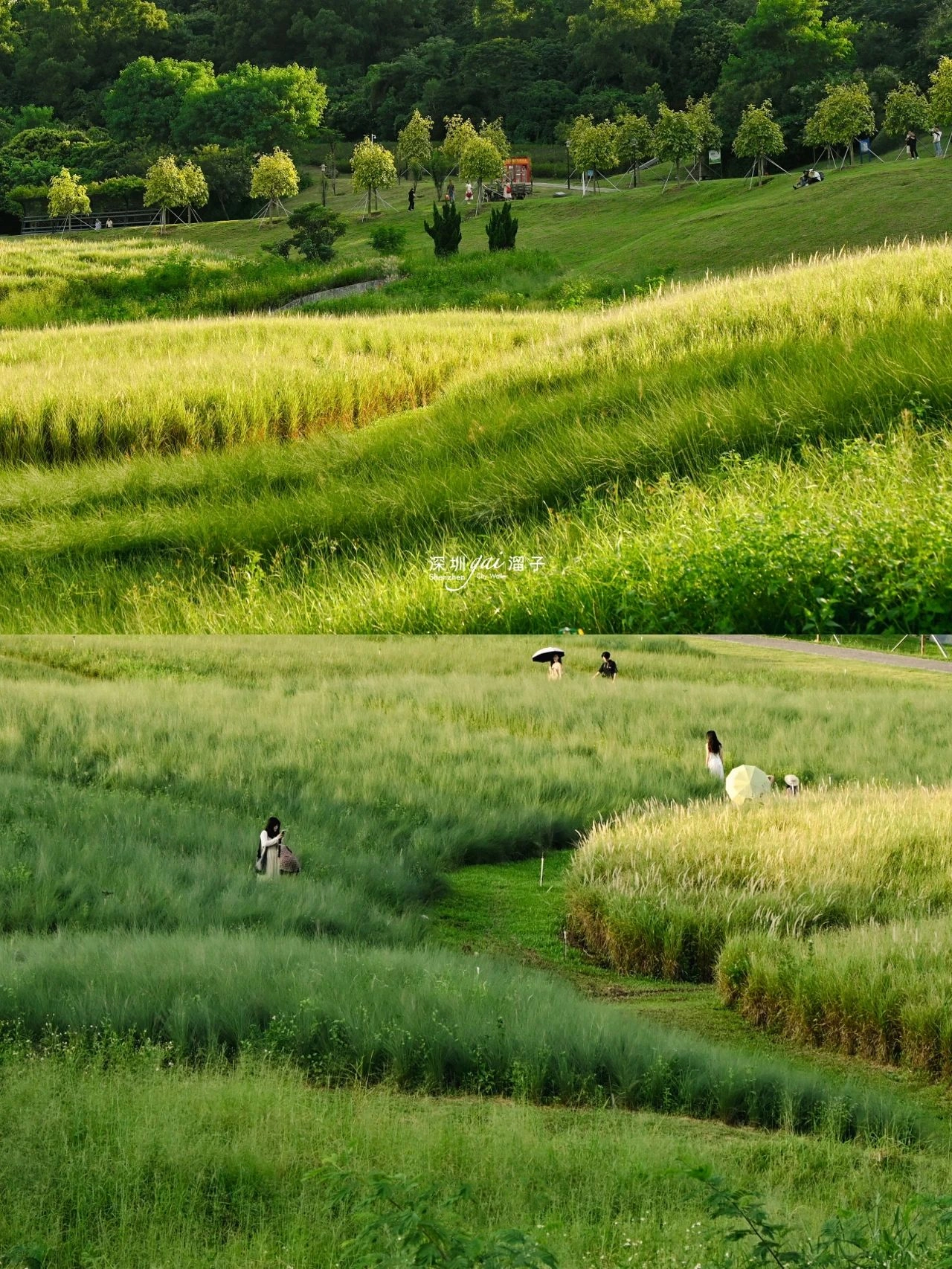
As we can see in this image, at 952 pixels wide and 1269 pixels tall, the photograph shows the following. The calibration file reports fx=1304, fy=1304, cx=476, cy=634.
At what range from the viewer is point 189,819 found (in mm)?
11539

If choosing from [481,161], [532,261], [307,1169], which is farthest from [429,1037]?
[481,161]

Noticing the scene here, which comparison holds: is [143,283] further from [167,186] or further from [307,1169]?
[307,1169]

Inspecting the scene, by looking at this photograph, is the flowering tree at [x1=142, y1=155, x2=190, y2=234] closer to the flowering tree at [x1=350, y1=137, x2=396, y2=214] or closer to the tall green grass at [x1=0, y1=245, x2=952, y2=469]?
the flowering tree at [x1=350, y1=137, x2=396, y2=214]

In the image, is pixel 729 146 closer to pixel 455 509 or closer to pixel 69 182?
pixel 69 182

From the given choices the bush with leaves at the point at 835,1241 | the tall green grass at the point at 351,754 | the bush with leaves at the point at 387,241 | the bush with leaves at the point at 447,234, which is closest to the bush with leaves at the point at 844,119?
the bush with leaves at the point at 387,241

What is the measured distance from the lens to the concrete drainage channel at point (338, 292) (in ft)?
133

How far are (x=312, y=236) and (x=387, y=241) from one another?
3244 millimetres

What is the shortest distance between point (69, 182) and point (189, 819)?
74.8m

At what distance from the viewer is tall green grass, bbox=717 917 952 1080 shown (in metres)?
7.98

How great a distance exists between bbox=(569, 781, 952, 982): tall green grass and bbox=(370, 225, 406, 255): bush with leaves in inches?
1830

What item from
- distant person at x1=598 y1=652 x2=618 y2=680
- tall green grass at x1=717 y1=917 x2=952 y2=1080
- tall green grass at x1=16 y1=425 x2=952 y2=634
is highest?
tall green grass at x1=16 y1=425 x2=952 y2=634

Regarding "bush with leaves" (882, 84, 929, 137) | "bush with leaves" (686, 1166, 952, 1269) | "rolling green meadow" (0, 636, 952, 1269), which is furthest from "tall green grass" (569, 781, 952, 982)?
"bush with leaves" (882, 84, 929, 137)

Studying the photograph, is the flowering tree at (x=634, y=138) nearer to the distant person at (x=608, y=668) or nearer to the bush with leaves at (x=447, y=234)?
the bush with leaves at (x=447, y=234)

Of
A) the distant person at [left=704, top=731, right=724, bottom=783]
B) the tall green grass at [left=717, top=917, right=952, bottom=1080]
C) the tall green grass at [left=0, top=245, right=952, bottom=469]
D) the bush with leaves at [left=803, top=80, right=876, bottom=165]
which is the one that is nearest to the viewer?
the tall green grass at [left=717, top=917, right=952, bottom=1080]
